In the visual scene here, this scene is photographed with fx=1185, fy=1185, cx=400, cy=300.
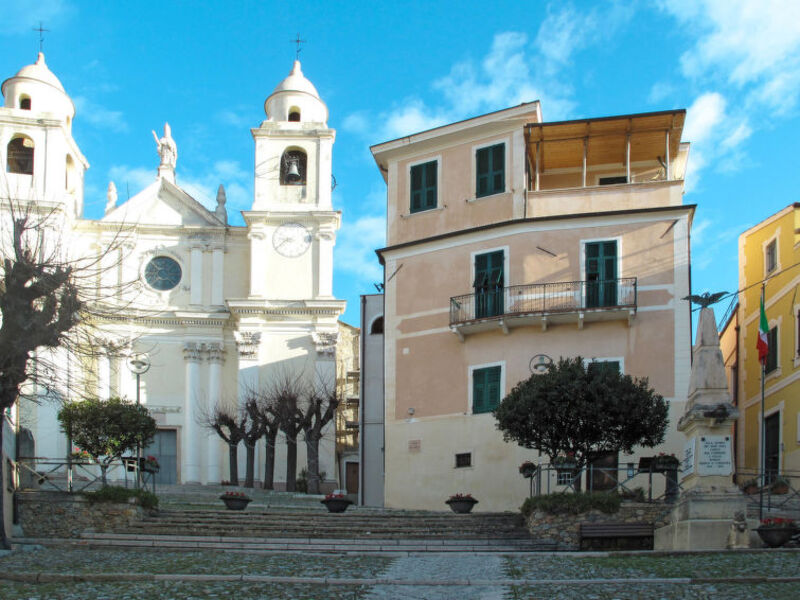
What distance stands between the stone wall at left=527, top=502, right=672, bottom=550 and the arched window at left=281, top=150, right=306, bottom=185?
33.6m

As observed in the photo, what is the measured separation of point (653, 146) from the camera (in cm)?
3334

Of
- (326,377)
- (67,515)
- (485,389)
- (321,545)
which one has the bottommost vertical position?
(321,545)

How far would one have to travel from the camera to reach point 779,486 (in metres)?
26.4

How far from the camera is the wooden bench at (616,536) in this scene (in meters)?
22.0

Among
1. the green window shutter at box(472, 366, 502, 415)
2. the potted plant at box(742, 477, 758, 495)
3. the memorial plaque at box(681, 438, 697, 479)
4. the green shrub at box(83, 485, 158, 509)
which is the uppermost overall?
the green window shutter at box(472, 366, 502, 415)

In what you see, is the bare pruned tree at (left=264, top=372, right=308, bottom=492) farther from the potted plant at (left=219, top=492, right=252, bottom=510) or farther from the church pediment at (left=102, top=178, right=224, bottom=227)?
the potted plant at (left=219, top=492, right=252, bottom=510)

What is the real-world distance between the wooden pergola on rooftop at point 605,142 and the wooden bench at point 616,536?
1253cm

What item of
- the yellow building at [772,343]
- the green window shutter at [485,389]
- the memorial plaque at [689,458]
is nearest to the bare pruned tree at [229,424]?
the green window shutter at [485,389]

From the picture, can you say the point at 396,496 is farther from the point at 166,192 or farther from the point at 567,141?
the point at 166,192

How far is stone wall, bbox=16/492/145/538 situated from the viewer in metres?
25.6

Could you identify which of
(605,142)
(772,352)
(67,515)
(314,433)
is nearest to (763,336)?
(772,352)

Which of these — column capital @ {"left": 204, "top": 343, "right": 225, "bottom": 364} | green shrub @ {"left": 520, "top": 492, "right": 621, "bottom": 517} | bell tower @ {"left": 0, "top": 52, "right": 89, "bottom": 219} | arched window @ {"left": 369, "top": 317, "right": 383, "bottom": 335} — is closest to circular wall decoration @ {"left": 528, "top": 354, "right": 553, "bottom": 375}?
green shrub @ {"left": 520, "top": 492, "right": 621, "bottom": 517}

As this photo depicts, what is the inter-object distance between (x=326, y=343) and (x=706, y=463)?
32696mm

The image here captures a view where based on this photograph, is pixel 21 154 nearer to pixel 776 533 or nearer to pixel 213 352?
pixel 213 352
